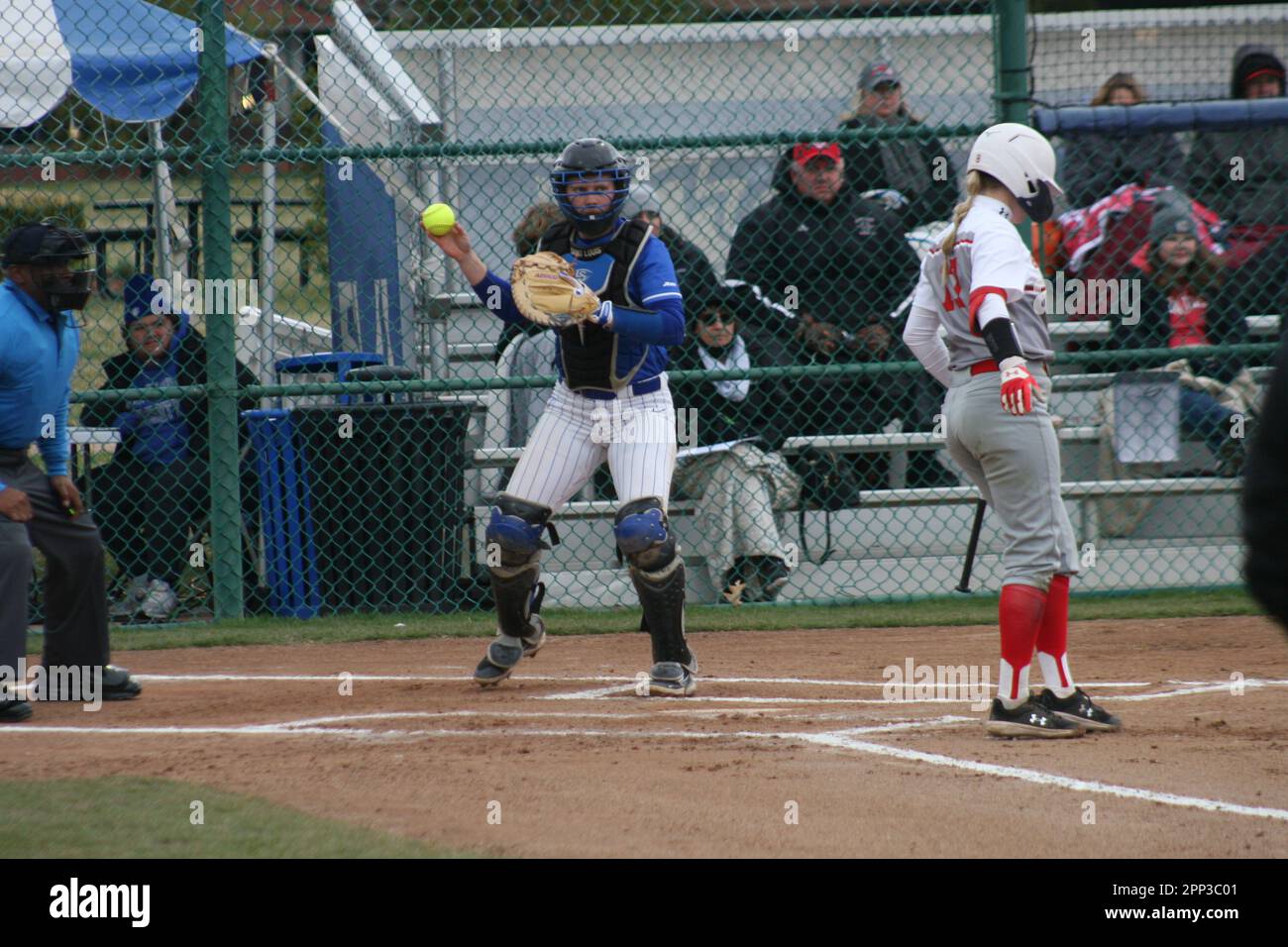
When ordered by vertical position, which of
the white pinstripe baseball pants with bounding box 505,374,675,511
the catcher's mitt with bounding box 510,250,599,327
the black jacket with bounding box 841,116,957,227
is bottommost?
the white pinstripe baseball pants with bounding box 505,374,675,511

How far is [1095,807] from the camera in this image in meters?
4.34

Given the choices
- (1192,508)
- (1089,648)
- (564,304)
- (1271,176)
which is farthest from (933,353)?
(1271,176)

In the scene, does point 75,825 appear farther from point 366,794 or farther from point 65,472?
point 65,472

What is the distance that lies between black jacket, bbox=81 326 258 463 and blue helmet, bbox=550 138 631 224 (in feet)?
11.1

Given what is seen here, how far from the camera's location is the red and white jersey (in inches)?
205

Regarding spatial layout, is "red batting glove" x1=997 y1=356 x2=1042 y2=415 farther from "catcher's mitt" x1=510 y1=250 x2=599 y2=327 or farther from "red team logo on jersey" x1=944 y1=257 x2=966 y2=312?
"catcher's mitt" x1=510 y1=250 x2=599 y2=327

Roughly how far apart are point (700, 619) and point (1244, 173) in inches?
172

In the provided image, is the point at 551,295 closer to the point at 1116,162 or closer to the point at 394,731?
the point at 394,731

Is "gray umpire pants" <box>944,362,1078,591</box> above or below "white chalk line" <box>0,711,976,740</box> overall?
above

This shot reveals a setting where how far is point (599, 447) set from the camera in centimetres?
654

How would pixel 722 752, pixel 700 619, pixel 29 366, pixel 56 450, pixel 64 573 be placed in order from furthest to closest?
pixel 700 619 < pixel 56 450 < pixel 64 573 < pixel 29 366 < pixel 722 752

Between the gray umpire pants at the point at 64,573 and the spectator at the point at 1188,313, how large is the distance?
5698 millimetres

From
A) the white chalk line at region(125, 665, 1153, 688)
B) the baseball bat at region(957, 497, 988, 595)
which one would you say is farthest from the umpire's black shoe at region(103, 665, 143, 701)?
the baseball bat at region(957, 497, 988, 595)

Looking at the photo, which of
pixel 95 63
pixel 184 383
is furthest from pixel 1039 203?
pixel 95 63
